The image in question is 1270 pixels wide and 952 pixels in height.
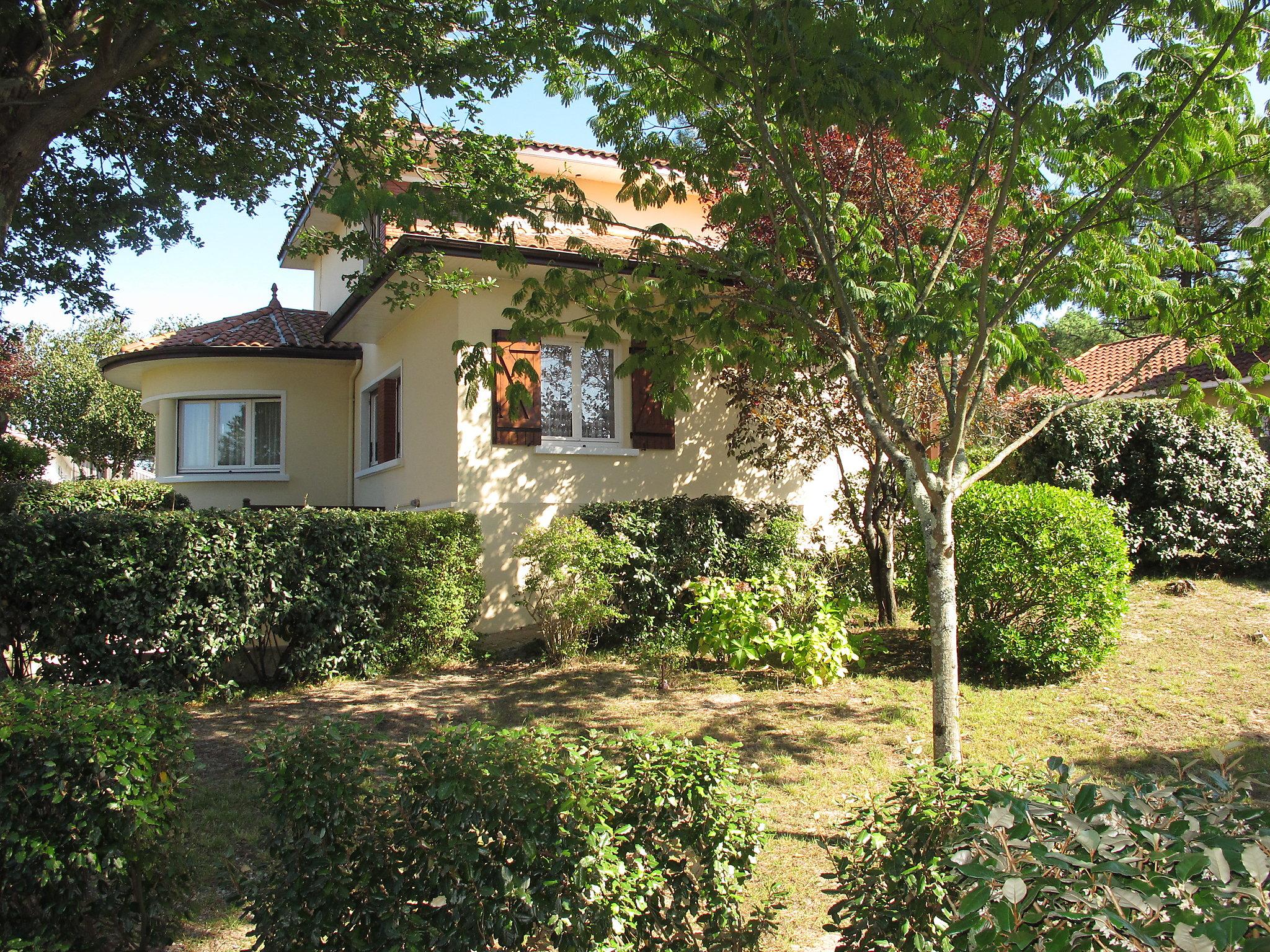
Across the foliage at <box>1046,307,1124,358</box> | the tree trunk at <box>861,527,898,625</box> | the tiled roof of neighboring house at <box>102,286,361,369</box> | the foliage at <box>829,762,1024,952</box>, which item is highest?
the foliage at <box>1046,307,1124,358</box>

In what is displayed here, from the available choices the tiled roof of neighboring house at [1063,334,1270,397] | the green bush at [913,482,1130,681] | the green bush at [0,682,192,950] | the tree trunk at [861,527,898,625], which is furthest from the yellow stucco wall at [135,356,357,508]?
the green bush at [0,682,192,950]

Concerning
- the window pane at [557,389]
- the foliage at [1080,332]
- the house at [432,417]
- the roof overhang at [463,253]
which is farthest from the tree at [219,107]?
the foliage at [1080,332]

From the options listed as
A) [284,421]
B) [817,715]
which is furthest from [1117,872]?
[284,421]

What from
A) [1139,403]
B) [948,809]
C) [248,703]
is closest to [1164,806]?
[948,809]

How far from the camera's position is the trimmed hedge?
7.26 m

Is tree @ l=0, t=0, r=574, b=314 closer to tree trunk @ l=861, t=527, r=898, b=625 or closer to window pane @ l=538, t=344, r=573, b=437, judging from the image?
window pane @ l=538, t=344, r=573, b=437

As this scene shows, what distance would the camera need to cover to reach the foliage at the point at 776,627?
322 inches

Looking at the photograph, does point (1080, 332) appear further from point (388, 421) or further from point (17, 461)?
point (17, 461)

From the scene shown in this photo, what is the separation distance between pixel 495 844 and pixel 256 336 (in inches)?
586

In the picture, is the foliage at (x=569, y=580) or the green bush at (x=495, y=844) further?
the foliage at (x=569, y=580)

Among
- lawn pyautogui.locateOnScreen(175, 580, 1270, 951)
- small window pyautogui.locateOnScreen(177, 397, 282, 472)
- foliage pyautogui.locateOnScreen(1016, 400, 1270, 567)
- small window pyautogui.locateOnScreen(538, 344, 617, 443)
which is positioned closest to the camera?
lawn pyautogui.locateOnScreen(175, 580, 1270, 951)

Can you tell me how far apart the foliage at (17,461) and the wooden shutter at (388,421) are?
5383mm

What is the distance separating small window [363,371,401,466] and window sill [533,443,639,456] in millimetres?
3033

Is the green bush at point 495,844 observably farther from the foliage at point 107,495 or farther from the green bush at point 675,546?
the foliage at point 107,495
